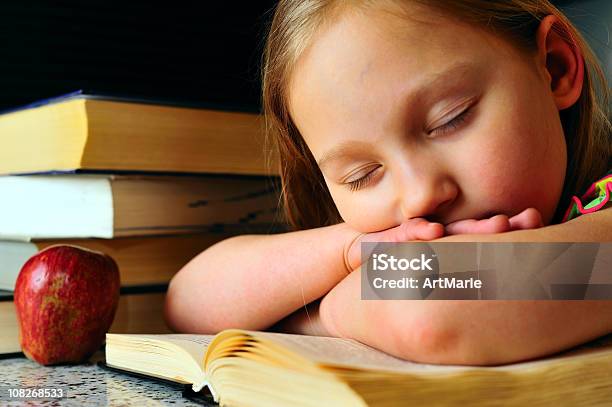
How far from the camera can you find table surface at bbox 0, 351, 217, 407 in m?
0.63

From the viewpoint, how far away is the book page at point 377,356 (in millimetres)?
480

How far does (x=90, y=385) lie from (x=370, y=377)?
1.24 ft

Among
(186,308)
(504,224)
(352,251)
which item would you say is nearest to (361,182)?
(352,251)

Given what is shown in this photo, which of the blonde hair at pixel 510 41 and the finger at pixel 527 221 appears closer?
the finger at pixel 527 221

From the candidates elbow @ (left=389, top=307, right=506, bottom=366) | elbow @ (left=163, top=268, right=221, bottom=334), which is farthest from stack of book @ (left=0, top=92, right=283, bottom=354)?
elbow @ (left=389, top=307, right=506, bottom=366)

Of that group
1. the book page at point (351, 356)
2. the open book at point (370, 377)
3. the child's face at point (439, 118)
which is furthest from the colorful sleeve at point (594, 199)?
the book page at point (351, 356)

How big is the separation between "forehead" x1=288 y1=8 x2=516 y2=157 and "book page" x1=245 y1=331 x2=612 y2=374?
0.23 m

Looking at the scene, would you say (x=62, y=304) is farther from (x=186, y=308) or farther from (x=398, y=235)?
(x=398, y=235)

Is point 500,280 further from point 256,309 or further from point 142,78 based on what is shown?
point 142,78

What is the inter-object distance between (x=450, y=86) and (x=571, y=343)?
0.26 meters

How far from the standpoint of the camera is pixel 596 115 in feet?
2.81

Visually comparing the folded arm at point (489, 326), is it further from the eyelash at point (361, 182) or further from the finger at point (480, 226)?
the eyelash at point (361, 182)

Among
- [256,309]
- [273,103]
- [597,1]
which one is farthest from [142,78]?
[597,1]

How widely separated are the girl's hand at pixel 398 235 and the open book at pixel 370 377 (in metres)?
0.12
